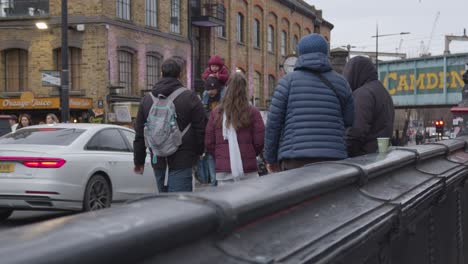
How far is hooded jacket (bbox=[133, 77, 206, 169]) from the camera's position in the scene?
600 centimetres

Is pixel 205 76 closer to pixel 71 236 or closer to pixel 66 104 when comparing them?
pixel 71 236

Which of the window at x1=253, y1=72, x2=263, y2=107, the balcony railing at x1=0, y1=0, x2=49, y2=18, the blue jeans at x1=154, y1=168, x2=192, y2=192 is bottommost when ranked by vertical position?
the blue jeans at x1=154, y1=168, x2=192, y2=192

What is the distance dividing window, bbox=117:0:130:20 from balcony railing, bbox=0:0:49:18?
300 cm

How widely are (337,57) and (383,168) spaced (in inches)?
555

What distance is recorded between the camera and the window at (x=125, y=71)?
90.6 feet

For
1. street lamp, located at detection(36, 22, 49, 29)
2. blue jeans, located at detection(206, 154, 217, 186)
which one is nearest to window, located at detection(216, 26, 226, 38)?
street lamp, located at detection(36, 22, 49, 29)

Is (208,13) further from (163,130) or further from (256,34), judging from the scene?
(163,130)

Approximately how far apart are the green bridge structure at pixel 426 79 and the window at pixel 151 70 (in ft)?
61.4

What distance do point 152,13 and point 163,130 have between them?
25.1 metres

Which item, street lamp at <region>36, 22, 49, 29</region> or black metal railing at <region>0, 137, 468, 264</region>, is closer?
black metal railing at <region>0, 137, 468, 264</region>

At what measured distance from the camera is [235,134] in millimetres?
5996

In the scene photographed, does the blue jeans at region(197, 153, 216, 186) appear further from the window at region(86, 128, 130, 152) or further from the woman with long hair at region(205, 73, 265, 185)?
the window at region(86, 128, 130, 152)

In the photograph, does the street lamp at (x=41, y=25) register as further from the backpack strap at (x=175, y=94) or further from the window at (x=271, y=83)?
the window at (x=271, y=83)

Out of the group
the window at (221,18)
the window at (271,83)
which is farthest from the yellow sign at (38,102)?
the window at (271,83)
